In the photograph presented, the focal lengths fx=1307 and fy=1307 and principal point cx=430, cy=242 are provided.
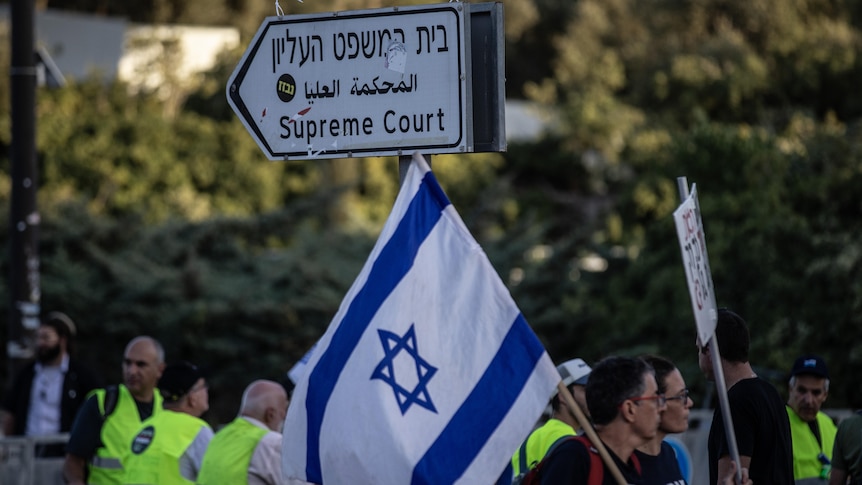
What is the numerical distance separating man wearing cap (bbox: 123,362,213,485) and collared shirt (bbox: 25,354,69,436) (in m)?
2.86

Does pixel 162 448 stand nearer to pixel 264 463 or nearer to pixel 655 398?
pixel 264 463

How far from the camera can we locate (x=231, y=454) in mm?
6559

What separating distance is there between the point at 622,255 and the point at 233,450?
11341mm

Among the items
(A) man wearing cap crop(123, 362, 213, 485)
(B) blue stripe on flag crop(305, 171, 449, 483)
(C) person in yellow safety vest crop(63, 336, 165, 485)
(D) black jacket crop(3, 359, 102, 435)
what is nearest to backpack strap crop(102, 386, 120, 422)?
(C) person in yellow safety vest crop(63, 336, 165, 485)

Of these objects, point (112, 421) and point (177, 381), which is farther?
point (112, 421)

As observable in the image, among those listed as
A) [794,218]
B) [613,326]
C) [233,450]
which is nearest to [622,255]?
[613,326]

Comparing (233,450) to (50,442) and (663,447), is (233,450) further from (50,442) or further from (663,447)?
(50,442)

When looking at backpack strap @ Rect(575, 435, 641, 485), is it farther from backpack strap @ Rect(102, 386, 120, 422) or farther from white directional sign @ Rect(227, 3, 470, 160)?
backpack strap @ Rect(102, 386, 120, 422)

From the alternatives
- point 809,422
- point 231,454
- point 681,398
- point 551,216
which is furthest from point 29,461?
point 551,216

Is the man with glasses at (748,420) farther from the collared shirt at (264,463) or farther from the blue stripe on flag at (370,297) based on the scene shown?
the collared shirt at (264,463)

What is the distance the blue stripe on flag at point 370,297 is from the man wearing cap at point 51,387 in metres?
5.67

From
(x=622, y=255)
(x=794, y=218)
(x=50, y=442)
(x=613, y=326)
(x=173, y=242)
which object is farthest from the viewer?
(x=173, y=242)

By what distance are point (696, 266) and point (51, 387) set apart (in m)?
6.55

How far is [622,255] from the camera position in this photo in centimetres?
1731
